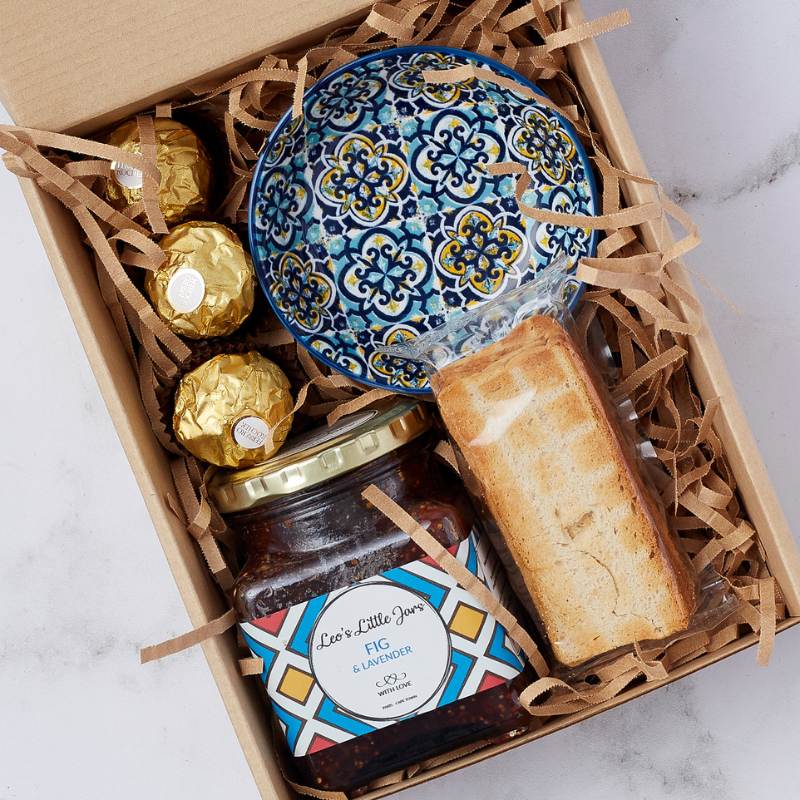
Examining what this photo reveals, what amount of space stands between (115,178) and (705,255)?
758 mm

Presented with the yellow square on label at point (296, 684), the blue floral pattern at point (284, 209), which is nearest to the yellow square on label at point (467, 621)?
the yellow square on label at point (296, 684)

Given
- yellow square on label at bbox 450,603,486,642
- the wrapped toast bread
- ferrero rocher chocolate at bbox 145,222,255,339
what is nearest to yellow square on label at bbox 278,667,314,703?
yellow square on label at bbox 450,603,486,642

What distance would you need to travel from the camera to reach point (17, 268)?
4.22ft

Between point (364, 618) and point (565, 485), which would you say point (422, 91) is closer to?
point (565, 485)

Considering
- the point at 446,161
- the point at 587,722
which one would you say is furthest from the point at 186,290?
the point at 587,722

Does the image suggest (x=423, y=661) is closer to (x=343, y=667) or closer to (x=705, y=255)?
(x=343, y=667)

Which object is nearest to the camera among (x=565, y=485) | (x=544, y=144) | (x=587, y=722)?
(x=565, y=485)

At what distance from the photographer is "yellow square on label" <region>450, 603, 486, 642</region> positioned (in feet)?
3.13

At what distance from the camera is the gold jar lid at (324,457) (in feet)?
3.10

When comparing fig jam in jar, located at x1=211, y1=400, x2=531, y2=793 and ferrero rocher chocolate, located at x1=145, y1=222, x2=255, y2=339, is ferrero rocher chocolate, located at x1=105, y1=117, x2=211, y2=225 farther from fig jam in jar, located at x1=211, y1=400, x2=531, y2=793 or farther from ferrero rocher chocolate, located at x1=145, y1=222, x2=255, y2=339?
fig jam in jar, located at x1=211, y1=400, x2=531, y2=793

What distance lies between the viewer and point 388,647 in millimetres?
965

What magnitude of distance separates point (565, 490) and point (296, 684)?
37 cm

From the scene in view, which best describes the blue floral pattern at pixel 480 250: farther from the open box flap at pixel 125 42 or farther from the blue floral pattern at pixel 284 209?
the open box flap at pixel 125 42

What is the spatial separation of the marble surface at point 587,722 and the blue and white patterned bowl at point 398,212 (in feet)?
0.70
